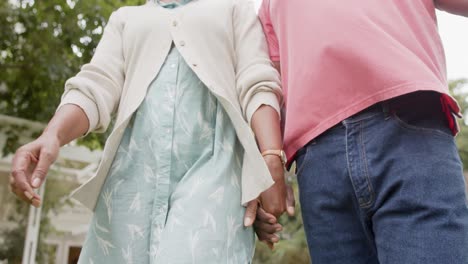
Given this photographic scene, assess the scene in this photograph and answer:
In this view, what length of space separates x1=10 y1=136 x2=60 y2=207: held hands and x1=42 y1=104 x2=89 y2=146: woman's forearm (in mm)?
51

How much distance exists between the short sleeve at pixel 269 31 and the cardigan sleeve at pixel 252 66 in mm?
20

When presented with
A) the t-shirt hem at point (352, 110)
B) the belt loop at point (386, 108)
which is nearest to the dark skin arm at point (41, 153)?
the t-shirt hem at point (352, 110)

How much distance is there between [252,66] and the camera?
155 centimetres

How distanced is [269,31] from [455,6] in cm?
58

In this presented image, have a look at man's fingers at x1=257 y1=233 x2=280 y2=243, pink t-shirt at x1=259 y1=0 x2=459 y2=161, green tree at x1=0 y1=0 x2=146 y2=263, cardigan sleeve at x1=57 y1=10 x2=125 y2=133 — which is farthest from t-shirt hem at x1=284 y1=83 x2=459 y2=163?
green tree at x1=0 y1=0 x2=146 y2=263

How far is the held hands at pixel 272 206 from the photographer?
1.41 metres

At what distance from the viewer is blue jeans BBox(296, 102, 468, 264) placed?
107 cm

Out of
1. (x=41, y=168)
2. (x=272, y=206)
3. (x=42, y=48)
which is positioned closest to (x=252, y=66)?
(x=272, y=206)

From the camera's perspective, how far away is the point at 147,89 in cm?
151

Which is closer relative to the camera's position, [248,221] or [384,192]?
[384,192]

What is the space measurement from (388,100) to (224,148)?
0.46 metres

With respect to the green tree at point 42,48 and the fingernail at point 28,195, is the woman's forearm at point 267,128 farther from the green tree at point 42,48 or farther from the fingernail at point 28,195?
the green tree at point 42,48

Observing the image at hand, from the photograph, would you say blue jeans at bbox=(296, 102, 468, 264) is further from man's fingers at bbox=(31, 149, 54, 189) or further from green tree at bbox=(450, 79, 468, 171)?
green tree at bbox=(450, 79, 468, 171)

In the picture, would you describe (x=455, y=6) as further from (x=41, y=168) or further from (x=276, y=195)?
(x=41, y=168)
